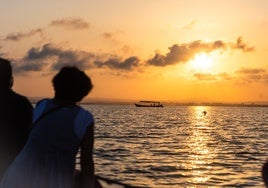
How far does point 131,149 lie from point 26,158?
3582 centimetres

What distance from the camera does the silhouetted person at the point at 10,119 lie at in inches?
210

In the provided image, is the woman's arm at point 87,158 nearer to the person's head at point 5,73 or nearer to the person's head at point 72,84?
the person's head at point 72,84

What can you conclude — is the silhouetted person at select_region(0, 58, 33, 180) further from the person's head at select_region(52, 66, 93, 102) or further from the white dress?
the person's head at select_region(52, 66, 93, 102)

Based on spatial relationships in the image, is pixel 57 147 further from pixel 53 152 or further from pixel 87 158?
pixel 87 158

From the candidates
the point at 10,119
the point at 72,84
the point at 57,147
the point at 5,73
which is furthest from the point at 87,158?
the point at 5,73

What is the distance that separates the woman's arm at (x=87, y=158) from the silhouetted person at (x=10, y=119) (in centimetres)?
113

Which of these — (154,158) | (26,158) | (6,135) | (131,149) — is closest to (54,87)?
(26,158)

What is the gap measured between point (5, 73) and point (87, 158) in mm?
1608

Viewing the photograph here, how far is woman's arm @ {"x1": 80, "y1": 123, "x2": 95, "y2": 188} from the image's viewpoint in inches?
175

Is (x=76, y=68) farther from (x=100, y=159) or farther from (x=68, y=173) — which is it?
(x=100, y=159)

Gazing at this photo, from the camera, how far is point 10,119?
17.7ft

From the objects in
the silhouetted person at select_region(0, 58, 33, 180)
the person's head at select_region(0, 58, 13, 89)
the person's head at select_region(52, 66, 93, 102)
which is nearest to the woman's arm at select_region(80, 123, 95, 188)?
the person's head at select_region(52, 66, 93, 102)

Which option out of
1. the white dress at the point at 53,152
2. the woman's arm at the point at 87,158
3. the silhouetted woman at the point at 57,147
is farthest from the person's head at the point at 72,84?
the woman's arm at the point at 87,158

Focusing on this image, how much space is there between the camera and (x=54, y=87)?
4684mm
